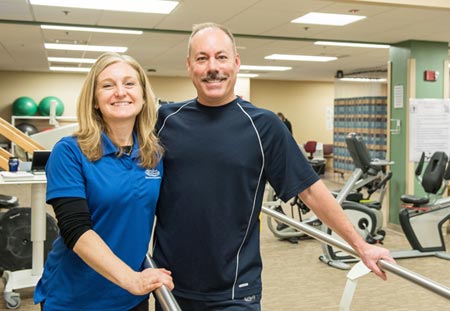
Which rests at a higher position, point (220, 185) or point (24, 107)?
point (24, 107)

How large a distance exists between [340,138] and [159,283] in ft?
36.7

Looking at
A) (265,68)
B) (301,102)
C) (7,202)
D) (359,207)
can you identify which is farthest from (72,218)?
(301,102)

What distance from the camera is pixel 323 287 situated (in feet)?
14.5

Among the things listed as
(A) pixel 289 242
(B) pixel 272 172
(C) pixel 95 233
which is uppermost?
(B) pixel 272 172

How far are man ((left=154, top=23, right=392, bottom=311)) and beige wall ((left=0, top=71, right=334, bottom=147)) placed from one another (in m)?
12.7

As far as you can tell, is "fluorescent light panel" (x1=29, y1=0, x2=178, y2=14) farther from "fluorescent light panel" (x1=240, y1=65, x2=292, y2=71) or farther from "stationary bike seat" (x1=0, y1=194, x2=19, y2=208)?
"fluorescent light panel" (x1=240, y1=65, x2=292, y2=71)

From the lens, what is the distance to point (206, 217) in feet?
5.24

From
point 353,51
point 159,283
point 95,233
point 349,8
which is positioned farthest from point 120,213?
point 353,51

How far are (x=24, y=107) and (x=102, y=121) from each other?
490 inches

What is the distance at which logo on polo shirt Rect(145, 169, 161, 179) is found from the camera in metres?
1.53

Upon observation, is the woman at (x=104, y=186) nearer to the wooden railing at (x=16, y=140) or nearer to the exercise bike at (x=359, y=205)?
the wooden railing at (x=16, y=140)

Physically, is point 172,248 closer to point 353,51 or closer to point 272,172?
point 272,172

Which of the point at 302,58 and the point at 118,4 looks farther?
the point at 302,58

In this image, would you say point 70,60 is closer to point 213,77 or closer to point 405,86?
point 405,86
